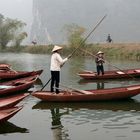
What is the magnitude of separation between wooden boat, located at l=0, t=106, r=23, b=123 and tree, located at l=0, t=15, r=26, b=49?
2409 inches

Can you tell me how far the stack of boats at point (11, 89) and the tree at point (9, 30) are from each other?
1932 inches

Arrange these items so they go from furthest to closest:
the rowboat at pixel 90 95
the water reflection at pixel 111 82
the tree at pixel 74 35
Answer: the tree at pixel 74 35 → the water reflection at pixel 111 82 → the rowboat at pixel 90 95

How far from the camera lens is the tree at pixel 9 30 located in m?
74.8

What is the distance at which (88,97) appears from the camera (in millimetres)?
16859

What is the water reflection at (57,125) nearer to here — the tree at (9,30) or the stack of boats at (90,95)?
the stack of boats at (90,95)

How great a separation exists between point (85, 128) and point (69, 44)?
142ft

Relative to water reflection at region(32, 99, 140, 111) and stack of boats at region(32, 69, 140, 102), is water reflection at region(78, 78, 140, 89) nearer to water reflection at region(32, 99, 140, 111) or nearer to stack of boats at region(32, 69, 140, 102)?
stack of boats at region(32, 69, 140, 102)

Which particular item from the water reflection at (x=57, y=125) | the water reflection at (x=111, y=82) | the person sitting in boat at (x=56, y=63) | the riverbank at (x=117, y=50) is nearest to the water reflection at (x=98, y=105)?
the water reflection at (x=57, y=125)

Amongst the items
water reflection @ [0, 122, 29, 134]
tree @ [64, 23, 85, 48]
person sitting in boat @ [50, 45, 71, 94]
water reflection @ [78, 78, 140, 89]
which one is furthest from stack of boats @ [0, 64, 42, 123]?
tree @ [64, 23, 85, 48]

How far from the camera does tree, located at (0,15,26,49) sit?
74.8m

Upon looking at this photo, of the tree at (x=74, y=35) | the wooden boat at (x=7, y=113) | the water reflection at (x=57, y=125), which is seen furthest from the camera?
the tree at (x=74, y=35)

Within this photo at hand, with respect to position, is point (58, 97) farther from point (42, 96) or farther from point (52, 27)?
point (52, 27)

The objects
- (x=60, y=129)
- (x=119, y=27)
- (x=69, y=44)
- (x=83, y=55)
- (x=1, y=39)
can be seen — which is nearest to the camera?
(x=60, y=129)

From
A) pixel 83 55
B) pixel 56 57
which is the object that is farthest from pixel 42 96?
pixel 83 55
